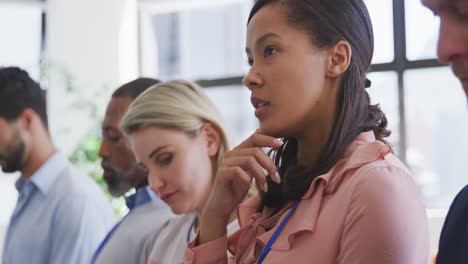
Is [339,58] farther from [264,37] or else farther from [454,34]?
[454,34]

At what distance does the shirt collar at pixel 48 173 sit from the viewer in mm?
3123

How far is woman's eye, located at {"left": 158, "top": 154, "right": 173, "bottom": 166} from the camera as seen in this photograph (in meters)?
2.20

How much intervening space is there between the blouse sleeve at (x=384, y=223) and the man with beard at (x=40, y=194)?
1.81m

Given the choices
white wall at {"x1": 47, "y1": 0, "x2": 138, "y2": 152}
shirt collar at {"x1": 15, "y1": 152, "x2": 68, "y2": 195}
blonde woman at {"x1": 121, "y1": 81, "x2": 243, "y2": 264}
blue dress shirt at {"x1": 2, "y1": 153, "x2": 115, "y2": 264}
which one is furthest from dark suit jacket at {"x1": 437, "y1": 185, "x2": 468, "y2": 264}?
white wall at {"x1": 47, "y1": 0, "x2": 138, "y2": 152}

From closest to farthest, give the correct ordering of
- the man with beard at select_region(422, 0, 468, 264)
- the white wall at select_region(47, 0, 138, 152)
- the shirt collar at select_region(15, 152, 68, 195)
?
the man with beard at select_region(422, 0, 468, 264) < the shirt collar at select_region(15, 152, 68, 195) < the white wall at select_region(47, 0, 138, 152)

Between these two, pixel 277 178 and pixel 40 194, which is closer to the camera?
pixel 277 178

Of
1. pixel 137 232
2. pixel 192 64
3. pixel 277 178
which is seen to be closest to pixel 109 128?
pixel 137 232

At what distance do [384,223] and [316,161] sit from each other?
234 millimetres

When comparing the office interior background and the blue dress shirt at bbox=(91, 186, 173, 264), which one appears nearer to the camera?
the blue dress shirt at bbox=(91, 186, 173, 264)

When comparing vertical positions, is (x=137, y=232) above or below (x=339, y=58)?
below

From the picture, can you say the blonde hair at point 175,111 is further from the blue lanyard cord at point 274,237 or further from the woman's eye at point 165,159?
the blue lanyard cord at point 274,237

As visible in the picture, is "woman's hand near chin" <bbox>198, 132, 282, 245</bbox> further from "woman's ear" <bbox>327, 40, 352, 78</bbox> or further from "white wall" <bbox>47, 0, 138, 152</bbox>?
"white wall" <bbox>47, 0, 138, 152</bbox>

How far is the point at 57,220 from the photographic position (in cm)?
299

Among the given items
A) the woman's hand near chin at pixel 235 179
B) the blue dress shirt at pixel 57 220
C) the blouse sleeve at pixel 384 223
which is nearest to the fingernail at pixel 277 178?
the woman's hand near chin at pixel 235 179
